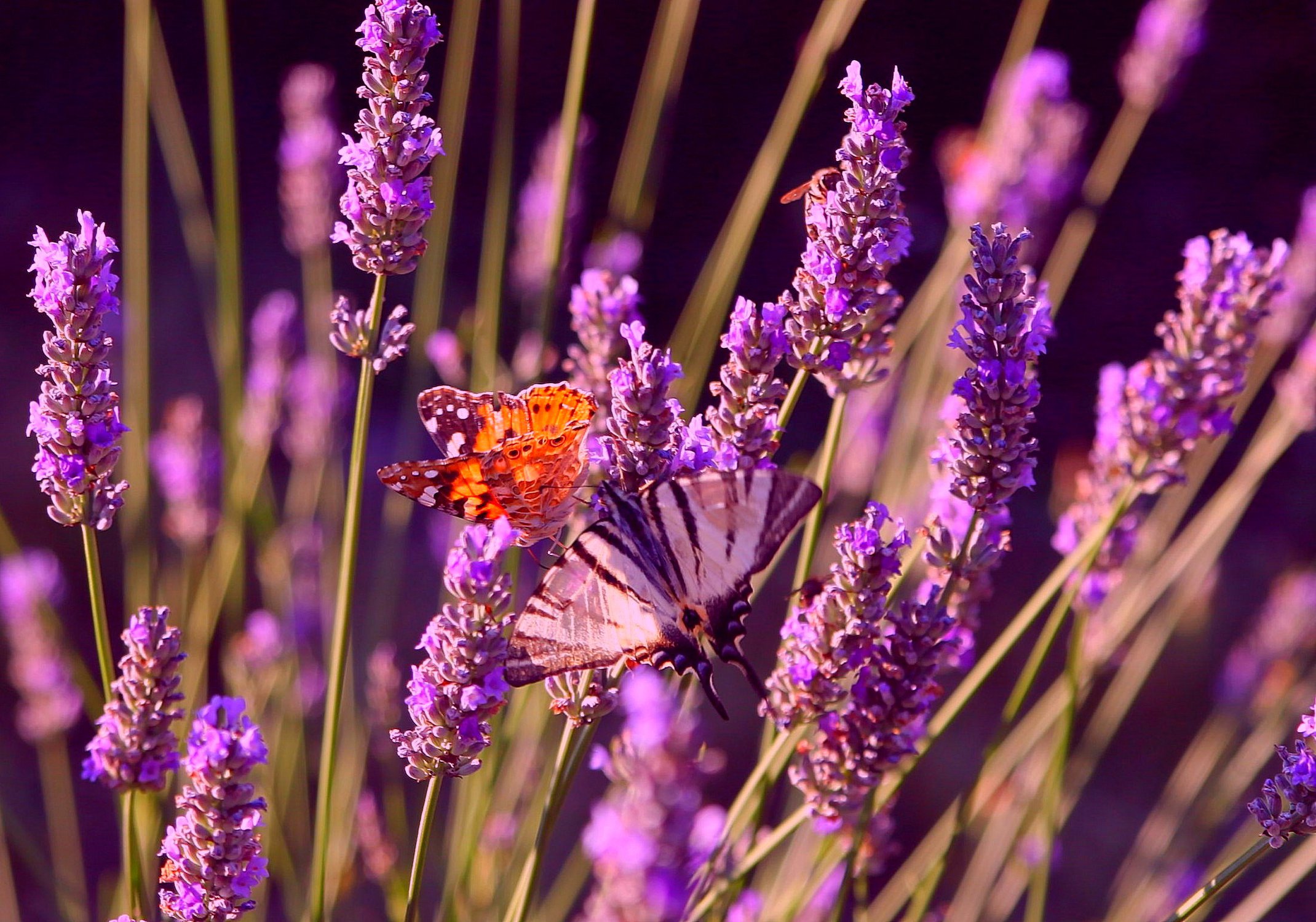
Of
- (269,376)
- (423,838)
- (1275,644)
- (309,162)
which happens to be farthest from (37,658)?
(1275,644)

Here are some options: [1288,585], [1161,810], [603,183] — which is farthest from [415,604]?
[1288,585]

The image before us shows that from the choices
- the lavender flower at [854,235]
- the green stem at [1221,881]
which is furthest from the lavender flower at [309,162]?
the green stem at [1221,881]

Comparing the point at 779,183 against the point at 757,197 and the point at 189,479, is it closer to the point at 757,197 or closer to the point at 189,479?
the point at 757,197

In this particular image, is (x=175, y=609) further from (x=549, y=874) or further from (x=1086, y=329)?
(x=1086, y=329)

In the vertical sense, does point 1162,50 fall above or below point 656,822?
above

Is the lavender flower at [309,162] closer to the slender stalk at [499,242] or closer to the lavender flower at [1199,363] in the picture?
the slender stalk at [499,242]

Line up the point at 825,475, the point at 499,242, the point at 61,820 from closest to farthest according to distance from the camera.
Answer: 1. the point at 825,475
2. the point at 499,242
3. the point at 61,820
